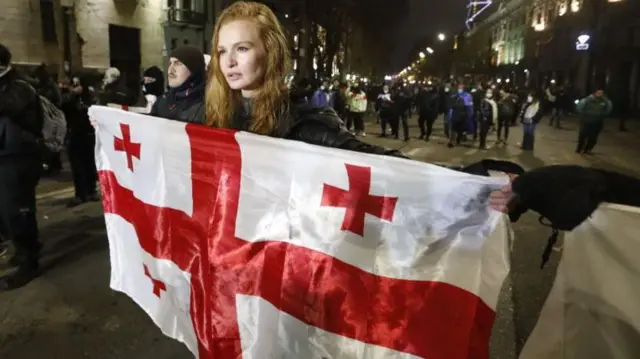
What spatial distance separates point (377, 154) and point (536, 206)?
685 mm

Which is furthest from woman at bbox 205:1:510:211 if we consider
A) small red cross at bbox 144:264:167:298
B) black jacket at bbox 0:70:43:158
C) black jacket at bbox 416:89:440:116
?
black jacket at bbox 416:89:440:116

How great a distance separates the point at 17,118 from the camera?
4582 millimetres

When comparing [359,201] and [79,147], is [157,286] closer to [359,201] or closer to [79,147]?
[359,201]

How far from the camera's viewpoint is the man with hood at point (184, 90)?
3.27 metres

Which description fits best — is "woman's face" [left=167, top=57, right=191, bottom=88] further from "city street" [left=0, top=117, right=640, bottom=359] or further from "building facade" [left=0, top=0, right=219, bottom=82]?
"building facade" [left=0, top=0, right=219, bottom=82]

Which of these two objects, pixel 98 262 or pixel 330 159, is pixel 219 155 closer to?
pixel 330 159

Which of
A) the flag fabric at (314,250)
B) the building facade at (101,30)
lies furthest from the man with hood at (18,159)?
the building facade at (101,30)

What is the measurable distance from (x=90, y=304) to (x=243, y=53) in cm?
303

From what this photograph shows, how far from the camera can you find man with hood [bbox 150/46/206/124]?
3.27 m

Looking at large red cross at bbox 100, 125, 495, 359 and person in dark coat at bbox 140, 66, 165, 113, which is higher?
person in dark coat at bbox 140, 66, 165, 113

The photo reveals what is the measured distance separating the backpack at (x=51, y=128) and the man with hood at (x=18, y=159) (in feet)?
0.15

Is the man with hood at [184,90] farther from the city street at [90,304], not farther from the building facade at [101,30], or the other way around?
the building facade at [101,30]

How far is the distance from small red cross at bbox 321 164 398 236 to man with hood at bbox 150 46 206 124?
42.4 inches

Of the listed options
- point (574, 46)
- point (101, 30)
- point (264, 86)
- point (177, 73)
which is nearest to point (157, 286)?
point (264, 86)
